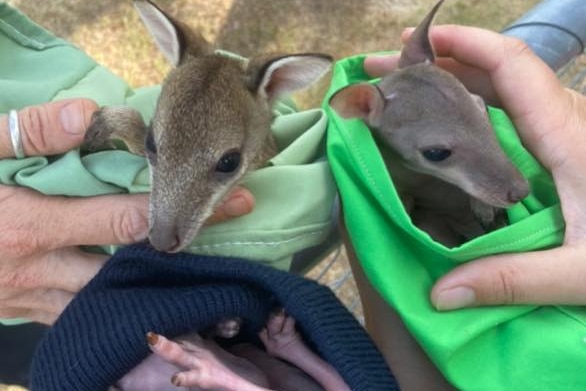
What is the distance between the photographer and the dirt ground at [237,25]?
3.21 meters

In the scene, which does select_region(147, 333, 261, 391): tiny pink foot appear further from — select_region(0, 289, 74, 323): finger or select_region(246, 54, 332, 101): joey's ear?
select_region(246, 54, 332, 101): joey's ear

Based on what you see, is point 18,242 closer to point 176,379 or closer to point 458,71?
point 176,379

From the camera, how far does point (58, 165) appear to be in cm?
141

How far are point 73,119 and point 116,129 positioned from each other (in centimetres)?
10

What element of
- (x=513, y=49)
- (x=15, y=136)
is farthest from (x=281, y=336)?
(x=513, y=49)

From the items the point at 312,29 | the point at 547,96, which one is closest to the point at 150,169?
the point at 547,96

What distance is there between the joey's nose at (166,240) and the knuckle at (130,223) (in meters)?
0.09

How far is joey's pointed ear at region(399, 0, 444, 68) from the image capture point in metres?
1.58

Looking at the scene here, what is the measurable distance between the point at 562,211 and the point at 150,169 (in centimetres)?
76

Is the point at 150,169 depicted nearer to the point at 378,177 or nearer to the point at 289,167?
the point at 289,167

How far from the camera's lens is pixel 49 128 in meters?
1.40

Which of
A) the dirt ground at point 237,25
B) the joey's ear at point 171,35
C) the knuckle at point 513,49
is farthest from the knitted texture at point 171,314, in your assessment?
A: the dirt ground at point 237,25

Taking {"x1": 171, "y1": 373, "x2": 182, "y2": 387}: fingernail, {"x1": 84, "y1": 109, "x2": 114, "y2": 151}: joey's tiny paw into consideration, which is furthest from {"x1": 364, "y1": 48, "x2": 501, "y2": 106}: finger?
{"x1": 171, "y1": 373, "x2": 182, "y2": 387}: fingernail

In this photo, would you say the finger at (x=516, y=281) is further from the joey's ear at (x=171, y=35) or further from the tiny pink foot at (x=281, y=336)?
the joey's ear at (x=171, y=35)
